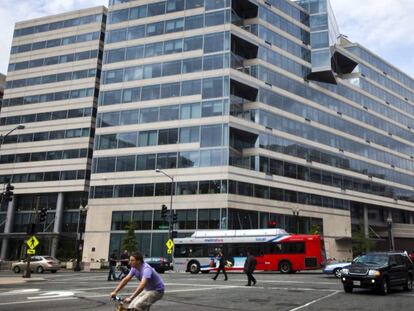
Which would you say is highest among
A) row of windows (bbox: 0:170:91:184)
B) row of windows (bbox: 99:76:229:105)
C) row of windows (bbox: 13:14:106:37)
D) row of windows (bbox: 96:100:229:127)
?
row of windows (bbox: 13:14:106:37)

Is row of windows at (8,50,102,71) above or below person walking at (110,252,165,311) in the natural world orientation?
above

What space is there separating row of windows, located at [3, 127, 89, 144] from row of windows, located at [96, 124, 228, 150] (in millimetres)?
9930

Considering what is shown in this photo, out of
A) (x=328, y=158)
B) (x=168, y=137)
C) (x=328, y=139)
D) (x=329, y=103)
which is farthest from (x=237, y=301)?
(x=329, y=103)

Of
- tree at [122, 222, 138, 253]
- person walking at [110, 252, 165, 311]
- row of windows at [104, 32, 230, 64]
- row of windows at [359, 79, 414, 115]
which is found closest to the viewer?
person walking at [110, 252, 165, 311]

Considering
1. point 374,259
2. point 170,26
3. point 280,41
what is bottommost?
point 374,259

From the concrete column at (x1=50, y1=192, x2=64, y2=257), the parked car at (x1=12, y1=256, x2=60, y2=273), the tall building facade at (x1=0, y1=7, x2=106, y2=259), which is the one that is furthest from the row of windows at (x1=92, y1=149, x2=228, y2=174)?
the parked car at (x1=12, y1=256, x2=60, y2=273)

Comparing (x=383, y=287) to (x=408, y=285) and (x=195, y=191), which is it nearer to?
(x=408, y=285)

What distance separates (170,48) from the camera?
55719 millimetres

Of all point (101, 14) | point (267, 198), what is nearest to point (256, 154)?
point (267, 198)

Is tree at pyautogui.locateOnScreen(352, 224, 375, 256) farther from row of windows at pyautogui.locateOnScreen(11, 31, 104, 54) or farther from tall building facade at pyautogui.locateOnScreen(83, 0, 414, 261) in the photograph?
row of windows at pyautogui.locateOnScreen(11, 31, 104, 54)

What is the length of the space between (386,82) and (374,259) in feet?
227

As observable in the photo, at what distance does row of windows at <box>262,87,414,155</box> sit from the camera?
58.2 meters

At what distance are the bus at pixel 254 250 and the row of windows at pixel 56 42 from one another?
43.5 meters

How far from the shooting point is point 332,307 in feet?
41.8
